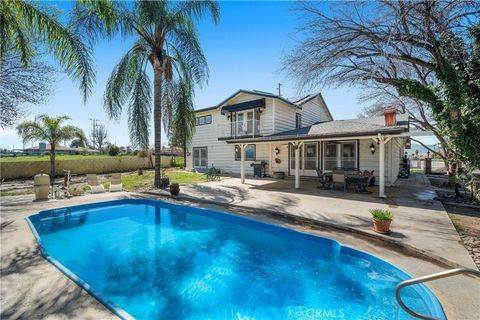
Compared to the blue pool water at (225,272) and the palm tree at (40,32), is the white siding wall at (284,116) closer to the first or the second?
the blue pool water at (225,272)

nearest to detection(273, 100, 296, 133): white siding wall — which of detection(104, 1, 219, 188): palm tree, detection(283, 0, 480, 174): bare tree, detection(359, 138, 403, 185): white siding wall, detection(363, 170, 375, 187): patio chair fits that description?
detection(359, 138, 403, 185): white siding wall

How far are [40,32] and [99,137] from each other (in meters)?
65.7

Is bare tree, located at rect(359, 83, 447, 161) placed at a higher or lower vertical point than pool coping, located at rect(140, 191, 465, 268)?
higher

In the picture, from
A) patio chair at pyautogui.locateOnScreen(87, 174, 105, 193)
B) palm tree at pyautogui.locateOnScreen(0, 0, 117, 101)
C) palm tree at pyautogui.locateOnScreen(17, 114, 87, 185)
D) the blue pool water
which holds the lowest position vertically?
the blue pool water

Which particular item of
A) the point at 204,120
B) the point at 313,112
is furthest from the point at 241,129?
the point at 313,112

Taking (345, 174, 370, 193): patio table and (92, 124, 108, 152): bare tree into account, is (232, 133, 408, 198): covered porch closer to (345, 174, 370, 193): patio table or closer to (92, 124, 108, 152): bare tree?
(345, 174, 370, 193): patio table

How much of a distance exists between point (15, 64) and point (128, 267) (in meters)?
12.8

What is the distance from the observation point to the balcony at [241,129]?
1792 centimetres

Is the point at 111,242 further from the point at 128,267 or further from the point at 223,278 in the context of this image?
the point at 223,278

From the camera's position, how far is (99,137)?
203ft

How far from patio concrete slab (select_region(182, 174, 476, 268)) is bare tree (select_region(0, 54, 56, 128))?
31.5ft

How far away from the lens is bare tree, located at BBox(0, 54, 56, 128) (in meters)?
11.3

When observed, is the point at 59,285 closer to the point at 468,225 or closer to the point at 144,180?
the point at 468,225

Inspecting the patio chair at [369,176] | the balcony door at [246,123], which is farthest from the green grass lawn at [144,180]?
the patio chair at [369,176]
